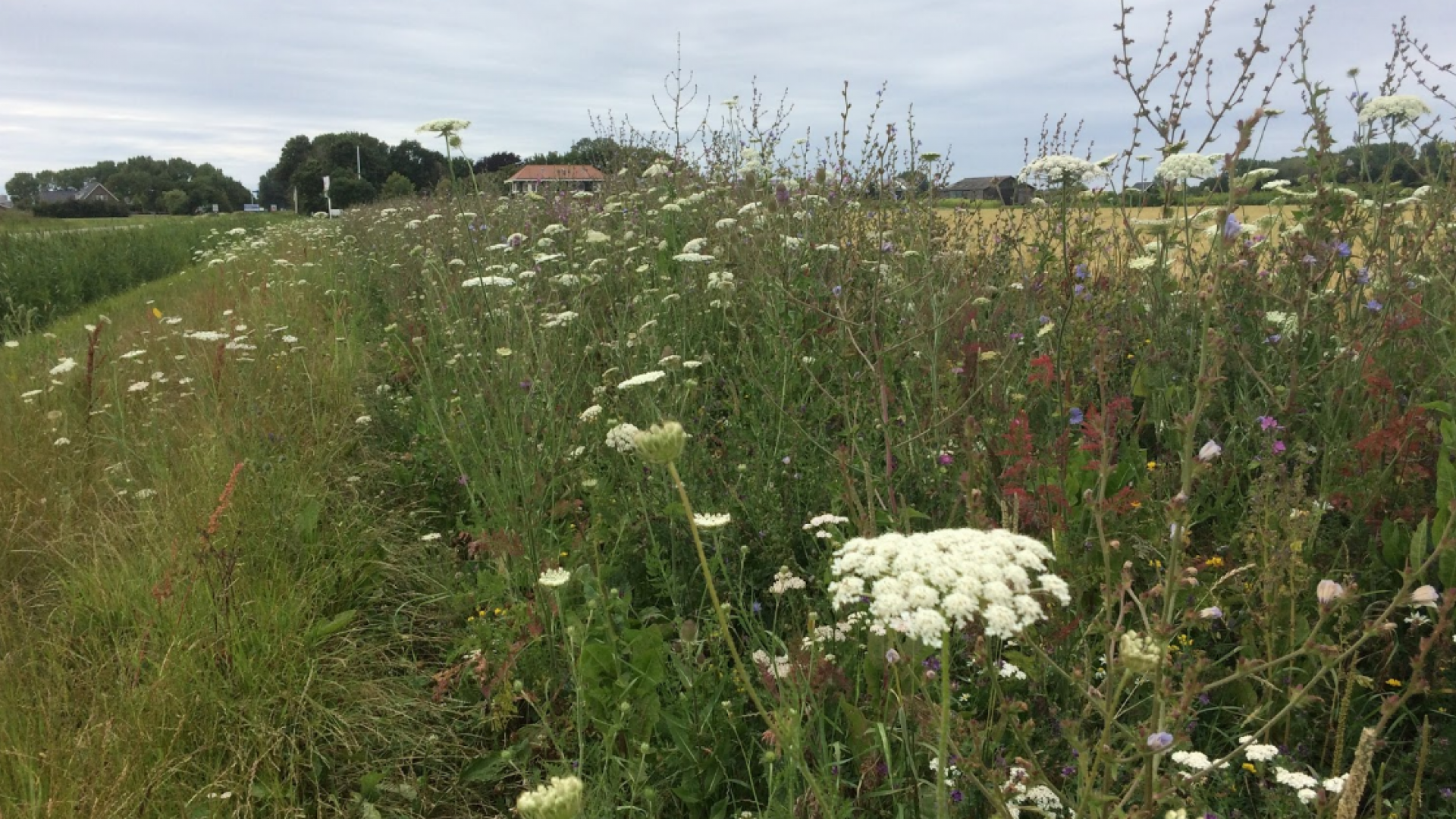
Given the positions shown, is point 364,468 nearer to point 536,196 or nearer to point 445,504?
point 445,504

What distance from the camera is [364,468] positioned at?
169 inches

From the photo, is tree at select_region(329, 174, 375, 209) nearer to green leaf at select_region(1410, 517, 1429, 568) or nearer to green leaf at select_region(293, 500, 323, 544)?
green leaf at select_region(293, 500, 323, 544)

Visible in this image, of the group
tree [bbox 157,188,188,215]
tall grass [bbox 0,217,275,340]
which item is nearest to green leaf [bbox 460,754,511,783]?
tall grass [bbox 0,217,275,340]

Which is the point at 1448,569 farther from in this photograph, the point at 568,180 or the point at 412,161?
the point at 412,161

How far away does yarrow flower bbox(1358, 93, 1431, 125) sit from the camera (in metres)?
3.58

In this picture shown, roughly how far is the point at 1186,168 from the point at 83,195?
337 feet

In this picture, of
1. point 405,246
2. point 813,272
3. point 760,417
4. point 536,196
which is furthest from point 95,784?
point 405,246

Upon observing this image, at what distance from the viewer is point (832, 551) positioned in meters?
2.42

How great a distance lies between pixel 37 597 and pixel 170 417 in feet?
5.56

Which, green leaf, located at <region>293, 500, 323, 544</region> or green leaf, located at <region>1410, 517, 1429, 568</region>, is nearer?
green leaf, located at <region>1410, 517, 1429, 568</region>

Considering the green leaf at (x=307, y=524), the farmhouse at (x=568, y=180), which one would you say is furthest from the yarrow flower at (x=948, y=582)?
the farmhouse at (x=568, y=180)

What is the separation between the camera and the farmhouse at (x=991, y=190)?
181 inches

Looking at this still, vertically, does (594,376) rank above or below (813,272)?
below

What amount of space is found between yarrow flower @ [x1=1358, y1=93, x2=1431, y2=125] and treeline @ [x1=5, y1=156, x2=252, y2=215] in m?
95.8
